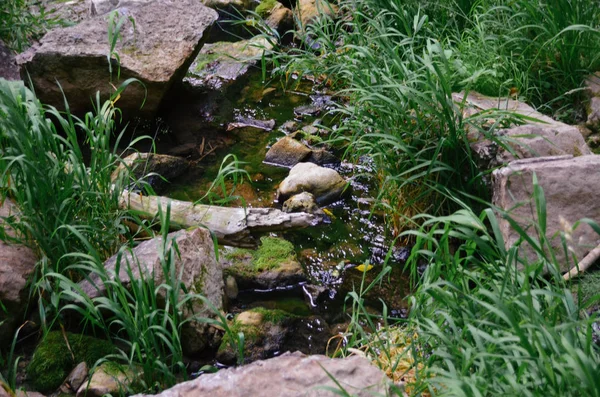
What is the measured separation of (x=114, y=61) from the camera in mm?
4871

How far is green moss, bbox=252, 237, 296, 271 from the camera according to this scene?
3.68m

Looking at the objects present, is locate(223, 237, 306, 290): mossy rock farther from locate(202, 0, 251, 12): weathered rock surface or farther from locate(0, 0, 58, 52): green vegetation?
locate(202, 0, 251, 12): weathered rock surface

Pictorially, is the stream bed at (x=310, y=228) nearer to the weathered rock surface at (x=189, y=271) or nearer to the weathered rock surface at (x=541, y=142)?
the weathered rock surface at (x=189, y=271)

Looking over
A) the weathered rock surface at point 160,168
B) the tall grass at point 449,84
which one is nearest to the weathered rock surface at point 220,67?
the weathered rock surface at point 160,168

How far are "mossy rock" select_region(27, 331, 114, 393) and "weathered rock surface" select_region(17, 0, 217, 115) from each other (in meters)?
2.24

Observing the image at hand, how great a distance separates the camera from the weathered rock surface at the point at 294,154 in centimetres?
480

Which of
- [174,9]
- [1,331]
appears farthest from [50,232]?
[174,9]

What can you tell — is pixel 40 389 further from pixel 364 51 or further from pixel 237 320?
pixel 364 51

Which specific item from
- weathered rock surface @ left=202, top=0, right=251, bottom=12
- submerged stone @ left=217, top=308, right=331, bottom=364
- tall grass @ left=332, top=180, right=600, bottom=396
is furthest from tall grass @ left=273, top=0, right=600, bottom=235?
weathered rock surface @ left=202, top=0, right=251, bottom=12

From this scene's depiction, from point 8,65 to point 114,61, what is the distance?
0.89m

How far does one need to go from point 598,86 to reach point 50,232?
3193 mm

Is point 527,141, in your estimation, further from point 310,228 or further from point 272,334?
point 272,334

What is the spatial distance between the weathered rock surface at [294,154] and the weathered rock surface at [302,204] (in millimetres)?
596

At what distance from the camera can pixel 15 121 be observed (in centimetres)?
308
